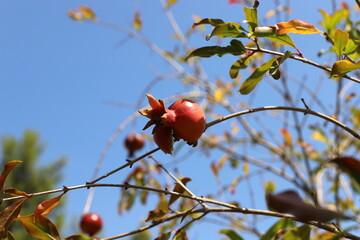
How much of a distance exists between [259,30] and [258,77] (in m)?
0.10

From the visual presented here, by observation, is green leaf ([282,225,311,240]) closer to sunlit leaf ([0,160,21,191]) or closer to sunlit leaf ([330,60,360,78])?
sunlit leaf ([330,60,360,78])

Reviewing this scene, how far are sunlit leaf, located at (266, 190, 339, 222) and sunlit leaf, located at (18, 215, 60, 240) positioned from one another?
437 mm

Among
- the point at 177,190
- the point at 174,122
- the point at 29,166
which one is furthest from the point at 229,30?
the point at 29,166

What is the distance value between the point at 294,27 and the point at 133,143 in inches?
57.0

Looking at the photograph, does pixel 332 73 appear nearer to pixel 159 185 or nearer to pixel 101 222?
pixel 101 222

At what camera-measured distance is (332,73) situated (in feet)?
2.03

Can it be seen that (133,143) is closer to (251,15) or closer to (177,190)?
(177,190)

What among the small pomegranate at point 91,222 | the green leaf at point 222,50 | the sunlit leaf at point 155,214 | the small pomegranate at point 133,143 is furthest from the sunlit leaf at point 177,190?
the small pomegranate at point 133,143

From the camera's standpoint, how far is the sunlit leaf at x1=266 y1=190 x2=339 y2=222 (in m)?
0.33

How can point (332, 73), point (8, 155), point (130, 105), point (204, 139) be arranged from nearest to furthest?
point (332, 73), point (130, 105), point (204, 139), point (8, 155)

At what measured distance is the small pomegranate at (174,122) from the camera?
638 mm

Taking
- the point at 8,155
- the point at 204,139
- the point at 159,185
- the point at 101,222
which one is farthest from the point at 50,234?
the point at 8,155

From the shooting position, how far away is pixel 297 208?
345 mm

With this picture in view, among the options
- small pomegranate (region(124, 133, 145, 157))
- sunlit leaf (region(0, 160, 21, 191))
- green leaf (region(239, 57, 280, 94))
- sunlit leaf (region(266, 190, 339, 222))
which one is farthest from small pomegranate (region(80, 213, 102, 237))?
sunlit leaf (region(266, 190, 339, 222))
